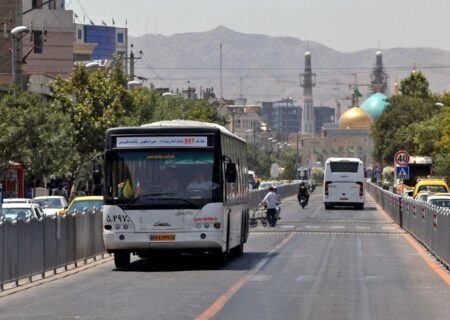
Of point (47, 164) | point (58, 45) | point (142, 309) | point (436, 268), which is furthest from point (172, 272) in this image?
point (58, 45)

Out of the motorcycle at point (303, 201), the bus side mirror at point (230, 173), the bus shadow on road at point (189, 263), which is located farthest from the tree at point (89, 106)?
the bus side mirror at point (230, 173)

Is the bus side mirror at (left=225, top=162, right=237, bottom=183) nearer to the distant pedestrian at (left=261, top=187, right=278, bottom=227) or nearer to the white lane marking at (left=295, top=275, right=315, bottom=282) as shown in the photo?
the white lane marking at (left=295, top=275, right=315, bottom=282)

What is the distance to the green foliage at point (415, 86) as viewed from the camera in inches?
5415

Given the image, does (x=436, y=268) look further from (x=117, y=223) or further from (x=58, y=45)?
(x=58, y=45)

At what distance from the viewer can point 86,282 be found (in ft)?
85.8

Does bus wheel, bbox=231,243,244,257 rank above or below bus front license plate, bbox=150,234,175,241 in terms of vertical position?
below

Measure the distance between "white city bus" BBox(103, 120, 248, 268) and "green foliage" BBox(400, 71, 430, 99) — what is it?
109 m

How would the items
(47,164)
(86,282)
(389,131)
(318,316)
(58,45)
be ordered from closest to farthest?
(318,316) < (86,282) < (47,164) < (58,45) < (389,131)

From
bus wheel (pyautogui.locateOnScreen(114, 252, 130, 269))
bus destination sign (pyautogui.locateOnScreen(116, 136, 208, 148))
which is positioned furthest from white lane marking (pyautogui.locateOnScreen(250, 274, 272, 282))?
bus wheel (pyautogui.locateOnScreen(114, 252, 130, 269))

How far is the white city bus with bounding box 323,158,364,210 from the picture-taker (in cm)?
8369

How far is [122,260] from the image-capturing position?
30.1 meters

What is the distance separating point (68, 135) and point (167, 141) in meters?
33.0

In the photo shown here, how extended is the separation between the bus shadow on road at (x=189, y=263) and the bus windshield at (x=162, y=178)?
62.6 inches

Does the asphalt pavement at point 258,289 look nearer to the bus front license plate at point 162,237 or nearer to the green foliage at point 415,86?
the bus front license plate at point 162,237
